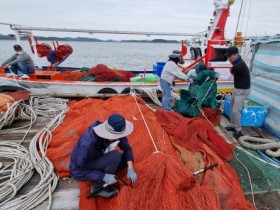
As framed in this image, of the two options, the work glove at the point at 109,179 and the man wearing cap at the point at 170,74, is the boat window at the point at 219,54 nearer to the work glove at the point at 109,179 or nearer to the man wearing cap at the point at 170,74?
the man wearing cap at the point at 170,74

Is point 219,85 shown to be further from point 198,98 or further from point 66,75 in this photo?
point 66,75

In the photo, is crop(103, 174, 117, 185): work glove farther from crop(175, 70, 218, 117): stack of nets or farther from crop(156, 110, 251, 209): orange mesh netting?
crop(175, 70, 218, 117): stack of nets

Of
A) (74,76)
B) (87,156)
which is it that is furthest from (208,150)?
(74,76)

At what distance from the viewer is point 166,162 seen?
8.27 feet

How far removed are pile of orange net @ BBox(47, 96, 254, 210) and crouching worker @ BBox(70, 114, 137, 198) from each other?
0.17m

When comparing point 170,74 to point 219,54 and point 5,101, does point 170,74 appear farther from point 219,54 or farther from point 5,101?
point 5,101

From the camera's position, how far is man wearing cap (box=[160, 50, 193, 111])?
16.6 ft

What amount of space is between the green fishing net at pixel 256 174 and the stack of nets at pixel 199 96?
1406mm

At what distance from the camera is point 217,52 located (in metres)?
7.38

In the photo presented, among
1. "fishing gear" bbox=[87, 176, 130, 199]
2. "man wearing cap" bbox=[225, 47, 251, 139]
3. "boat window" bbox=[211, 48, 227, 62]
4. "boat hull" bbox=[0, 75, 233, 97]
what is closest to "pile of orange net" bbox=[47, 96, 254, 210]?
"fishing gear" bbox=[87, 176, 130, 199]

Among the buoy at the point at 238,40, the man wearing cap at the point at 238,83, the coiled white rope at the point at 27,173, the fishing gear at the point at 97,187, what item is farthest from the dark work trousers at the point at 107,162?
the buoy at the point at 238,40

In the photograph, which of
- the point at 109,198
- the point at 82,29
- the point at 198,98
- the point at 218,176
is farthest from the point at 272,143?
the point at 82,29

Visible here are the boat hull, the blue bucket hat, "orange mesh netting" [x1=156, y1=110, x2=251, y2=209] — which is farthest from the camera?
the boat hull

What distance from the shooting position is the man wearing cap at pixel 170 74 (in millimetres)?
5051
